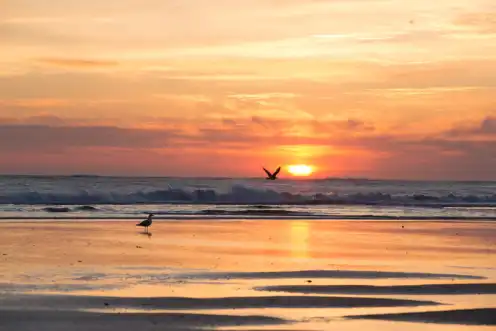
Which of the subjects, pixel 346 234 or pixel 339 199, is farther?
pixel 339 199

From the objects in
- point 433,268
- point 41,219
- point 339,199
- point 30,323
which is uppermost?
point 339,199

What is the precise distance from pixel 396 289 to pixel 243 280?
2.82 m

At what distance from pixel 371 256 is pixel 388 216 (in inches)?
757

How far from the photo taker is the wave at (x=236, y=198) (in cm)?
5569

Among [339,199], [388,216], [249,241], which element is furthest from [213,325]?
[339,199]

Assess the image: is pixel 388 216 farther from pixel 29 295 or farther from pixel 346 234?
pixel 29 295

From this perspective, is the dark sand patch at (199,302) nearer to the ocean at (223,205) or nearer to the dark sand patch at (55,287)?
the dark sand patch at (55,287)

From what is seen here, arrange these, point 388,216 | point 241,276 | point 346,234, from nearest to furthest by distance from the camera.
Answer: point 241,276 → point 346,234 → point 388,216

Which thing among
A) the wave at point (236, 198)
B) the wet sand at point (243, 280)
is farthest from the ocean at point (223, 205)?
the wet sand at point (243, 280)

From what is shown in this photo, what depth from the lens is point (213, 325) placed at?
12.3 metres

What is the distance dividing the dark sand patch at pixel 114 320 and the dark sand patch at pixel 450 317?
1.64 meters

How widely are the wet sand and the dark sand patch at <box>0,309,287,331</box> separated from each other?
0.01 m

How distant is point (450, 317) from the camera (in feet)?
43.0

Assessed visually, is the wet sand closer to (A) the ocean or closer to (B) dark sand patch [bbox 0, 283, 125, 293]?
(B) dark sand patch [bbox 0, 283, 125, 293]
